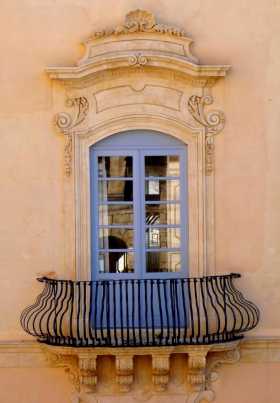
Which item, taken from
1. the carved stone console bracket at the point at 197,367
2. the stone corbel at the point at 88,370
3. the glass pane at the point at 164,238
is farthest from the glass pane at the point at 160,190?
the stone corbel at the point at 88,370

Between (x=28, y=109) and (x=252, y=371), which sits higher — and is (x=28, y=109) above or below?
above

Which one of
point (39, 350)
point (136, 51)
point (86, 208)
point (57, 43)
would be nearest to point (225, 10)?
point (136, 51)

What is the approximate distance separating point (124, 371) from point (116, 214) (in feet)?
6.58

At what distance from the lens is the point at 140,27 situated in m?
13.0

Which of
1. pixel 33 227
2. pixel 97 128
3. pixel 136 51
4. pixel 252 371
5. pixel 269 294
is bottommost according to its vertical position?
pixel 252 371

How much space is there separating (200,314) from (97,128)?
8.73ft

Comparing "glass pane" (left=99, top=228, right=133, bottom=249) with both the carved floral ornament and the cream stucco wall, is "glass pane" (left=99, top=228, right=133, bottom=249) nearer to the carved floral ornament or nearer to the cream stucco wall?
the cream stucco wall

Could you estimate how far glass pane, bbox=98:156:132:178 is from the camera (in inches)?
527

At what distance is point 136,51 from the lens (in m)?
13.0

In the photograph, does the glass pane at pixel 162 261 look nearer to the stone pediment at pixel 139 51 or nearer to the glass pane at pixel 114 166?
the glass pane at pixel 114 166

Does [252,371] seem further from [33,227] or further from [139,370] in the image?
[33,227]

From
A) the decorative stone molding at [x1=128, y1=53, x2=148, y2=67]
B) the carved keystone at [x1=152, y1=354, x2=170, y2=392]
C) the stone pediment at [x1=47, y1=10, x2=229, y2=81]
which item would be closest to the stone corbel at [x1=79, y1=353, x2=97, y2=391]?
the carved keystone at [x1=152, y1=354, x2=170, y2=392]

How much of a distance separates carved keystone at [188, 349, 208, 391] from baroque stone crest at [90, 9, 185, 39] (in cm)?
395

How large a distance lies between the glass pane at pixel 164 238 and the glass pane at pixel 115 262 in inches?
11.8
